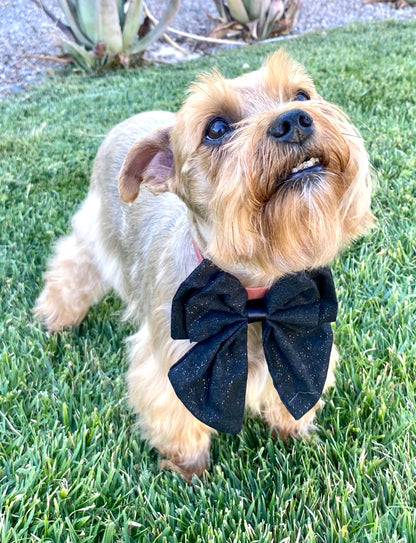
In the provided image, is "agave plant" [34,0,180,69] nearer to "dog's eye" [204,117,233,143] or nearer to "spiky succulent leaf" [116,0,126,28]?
"spiky succulent leaf" [116,0,126,28]

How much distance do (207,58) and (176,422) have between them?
8.11 metres

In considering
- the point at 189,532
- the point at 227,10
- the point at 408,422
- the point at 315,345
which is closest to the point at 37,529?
the point at 189,532

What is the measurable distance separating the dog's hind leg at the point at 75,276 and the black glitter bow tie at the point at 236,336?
139 cm

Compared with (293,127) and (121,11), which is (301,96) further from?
(121,11)

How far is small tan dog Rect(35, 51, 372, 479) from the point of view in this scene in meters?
1.55

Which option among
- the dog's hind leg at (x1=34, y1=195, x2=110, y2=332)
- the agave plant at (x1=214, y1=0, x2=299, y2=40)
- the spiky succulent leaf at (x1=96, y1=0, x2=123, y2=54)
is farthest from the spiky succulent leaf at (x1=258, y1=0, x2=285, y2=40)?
the dog's hind leg at (x1=34, y1=195, x2=110, y2=332)

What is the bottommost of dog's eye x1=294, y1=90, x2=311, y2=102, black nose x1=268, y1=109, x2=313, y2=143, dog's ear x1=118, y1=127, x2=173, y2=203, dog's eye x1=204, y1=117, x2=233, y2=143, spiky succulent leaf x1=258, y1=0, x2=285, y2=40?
spiky succulent leaf x1=258, y1=0, x2=285, y2=40

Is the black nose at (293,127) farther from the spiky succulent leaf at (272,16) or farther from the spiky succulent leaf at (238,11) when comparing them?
the spiky succulent leaf at (272,16)

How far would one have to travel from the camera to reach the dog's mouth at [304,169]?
1.54 meters

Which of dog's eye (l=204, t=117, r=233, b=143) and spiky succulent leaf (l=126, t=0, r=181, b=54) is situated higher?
dog's eye (l=204, t=117, r=233, b=143)

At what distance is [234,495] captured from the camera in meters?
1.96

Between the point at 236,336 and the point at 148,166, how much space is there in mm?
819

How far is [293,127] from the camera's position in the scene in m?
1.45

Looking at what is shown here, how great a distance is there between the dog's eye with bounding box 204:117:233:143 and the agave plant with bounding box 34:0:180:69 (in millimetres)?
7250
